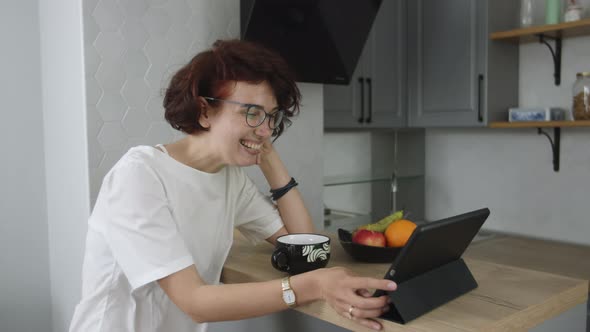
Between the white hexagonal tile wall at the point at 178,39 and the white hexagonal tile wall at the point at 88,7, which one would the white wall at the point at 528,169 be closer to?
the white hexagonal tile wall at the point at 178,39

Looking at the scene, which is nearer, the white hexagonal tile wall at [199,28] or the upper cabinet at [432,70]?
the white hexagonal tile wall at [199,28]

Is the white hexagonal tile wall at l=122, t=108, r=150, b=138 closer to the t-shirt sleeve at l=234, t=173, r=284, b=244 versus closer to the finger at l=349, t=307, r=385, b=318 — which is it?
the t-shirt sleeve at l=234, t=173, r=284, b=244

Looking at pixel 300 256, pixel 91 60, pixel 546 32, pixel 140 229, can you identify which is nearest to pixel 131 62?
pixel 91 60

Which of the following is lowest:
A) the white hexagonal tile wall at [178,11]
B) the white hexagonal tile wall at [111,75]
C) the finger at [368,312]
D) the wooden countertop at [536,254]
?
the wooden countertop at [536,254]

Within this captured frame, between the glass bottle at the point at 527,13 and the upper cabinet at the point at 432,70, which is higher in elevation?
the glass bottle at the point at 527,13

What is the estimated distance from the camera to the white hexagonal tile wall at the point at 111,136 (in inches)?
68.2

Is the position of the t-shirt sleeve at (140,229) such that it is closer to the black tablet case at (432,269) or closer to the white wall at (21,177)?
the black tablet case at (432,269)

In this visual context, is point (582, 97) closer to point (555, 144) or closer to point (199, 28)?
point (555, 144)

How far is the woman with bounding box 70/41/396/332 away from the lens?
0.97m

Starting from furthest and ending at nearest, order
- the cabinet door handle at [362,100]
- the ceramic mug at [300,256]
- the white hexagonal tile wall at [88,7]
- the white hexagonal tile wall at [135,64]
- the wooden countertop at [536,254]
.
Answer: the cabinet door handle at [362,100] < the wooden countertop at [536,254] < the white hexagonal tile wall at [135,64] < the white hexagonal tile wall at [88,7] < the ceramic mug at [300,256]

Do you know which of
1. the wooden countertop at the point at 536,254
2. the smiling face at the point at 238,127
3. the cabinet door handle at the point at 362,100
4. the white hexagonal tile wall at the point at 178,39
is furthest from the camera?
the cabinet door handle at the point at 362,100

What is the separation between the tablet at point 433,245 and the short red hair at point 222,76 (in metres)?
0.50

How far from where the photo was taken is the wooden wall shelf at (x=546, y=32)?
226cm

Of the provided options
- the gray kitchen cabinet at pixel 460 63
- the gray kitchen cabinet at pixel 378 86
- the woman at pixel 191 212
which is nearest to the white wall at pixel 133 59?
the woman at pixel 191 212
